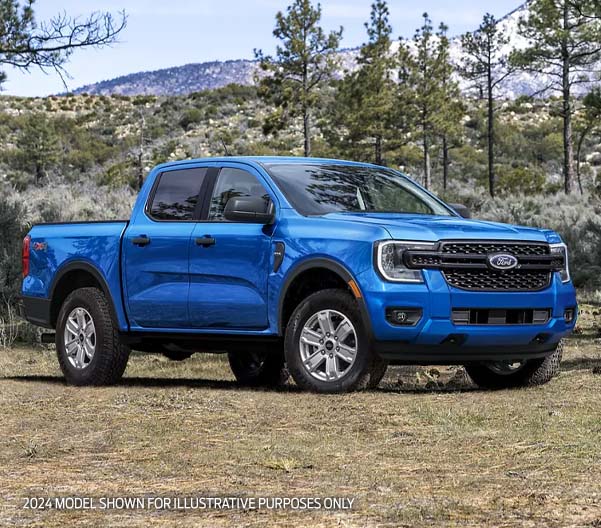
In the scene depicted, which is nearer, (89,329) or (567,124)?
(89,329)

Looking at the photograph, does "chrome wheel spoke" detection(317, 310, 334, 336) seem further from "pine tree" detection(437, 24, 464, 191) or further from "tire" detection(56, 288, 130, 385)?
"pine tree" detection(437, 24, 464, 191)

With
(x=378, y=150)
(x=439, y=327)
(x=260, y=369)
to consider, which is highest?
(x=378, y=150)

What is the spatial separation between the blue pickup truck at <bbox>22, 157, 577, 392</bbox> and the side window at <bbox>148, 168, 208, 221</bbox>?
0.5 inches

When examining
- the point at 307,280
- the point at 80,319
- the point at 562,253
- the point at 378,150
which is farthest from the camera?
the point at 378,150

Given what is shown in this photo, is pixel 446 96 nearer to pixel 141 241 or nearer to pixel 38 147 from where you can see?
pixel 38 147

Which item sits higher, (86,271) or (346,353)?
(86,271)

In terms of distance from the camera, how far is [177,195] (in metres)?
9.74

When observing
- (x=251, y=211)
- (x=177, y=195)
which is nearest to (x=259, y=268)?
(x=251, y=211)

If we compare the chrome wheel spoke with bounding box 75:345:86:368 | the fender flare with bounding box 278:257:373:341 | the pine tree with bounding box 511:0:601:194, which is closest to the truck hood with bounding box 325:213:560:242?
the fender flare with bounding box 278:257:373:341

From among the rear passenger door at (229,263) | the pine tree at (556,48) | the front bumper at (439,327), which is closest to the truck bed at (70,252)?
the rear passenger door at (229,263)

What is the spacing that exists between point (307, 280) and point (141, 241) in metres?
1.68

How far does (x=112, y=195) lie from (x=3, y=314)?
1218cm

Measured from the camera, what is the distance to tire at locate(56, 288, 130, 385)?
9914 millimetres

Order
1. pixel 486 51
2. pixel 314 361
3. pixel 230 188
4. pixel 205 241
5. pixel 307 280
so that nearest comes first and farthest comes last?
pixel 314 361, pixel 307 280, pixel 205 241, pixel 230 188, pixel 486 51
